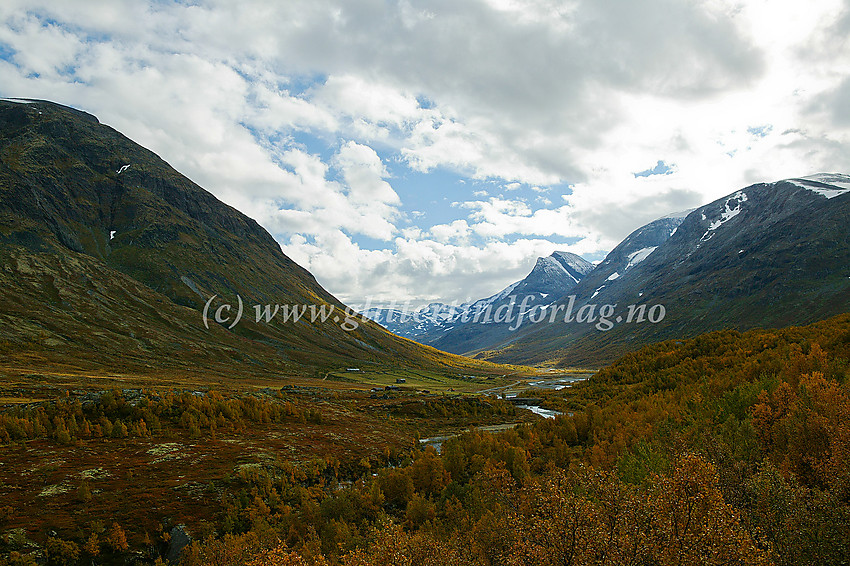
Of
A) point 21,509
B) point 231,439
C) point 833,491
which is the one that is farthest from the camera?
point 231,439

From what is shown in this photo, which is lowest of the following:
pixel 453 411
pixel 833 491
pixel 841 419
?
pixel 453 411

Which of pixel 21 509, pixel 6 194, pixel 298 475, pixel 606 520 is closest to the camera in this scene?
pixel 606 520

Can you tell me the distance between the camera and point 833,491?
49.8ft

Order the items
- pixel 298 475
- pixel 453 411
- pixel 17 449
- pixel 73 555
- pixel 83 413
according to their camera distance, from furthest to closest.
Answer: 1. pixel 453 411
2. pixel 83 413
3. pixel 298 475
4. pixel 17 449
5. pixel 73 555

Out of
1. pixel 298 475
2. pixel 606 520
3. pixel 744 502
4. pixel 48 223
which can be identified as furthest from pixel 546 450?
pixel 48 223

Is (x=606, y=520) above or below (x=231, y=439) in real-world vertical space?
above

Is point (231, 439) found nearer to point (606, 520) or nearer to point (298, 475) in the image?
point (298, 475)

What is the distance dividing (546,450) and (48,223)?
25390cm

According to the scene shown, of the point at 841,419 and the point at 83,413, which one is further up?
the point at 841,419

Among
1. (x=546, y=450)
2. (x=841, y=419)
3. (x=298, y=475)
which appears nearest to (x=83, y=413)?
(x=298, y=475)

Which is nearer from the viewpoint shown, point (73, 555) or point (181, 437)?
point (73, 555)

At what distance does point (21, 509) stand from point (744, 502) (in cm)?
4902

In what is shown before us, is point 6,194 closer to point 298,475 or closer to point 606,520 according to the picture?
point 298,475

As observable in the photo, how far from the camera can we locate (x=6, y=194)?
18950cm
